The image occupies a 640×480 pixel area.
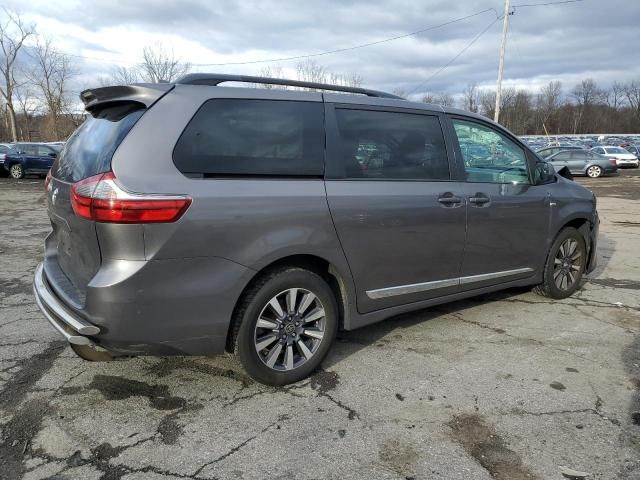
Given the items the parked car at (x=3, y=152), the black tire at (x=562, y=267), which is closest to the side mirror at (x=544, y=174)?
the black tire at (x=562, y=267)

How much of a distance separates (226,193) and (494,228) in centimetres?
242

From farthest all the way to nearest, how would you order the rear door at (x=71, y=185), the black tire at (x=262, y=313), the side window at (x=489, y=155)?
the side window at (x=489, y=155), the black tire at (x=262, y=313), the rear door at (x=71, y=185)

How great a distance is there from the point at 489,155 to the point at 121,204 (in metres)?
3.20

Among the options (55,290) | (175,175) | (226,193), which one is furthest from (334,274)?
(55,290)

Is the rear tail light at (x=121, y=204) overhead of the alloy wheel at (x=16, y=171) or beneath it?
overhead

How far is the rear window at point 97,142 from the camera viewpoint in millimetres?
2678

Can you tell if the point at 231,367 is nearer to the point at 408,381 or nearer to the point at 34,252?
the point at 408,381

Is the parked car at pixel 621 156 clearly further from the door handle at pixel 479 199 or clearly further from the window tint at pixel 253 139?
the window tint at pixel 253 139

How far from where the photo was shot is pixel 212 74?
3.05m

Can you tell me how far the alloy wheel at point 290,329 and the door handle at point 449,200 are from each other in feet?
4.20

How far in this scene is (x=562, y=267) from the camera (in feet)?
16.2

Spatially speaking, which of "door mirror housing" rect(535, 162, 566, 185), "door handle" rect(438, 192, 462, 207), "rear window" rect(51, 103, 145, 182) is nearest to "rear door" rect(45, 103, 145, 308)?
"rear window" rect(51, 103, 145, 182)

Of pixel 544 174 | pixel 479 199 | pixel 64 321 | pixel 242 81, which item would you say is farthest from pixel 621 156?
pixel 64 321

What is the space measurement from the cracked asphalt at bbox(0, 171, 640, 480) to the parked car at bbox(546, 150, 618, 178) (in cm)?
2515
